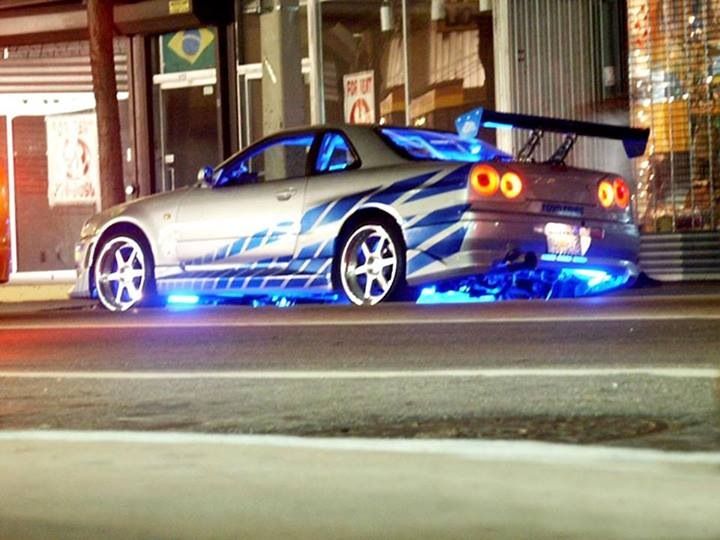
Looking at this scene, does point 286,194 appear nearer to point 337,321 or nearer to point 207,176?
point 207,176

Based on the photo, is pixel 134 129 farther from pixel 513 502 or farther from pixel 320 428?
pixel 513 502

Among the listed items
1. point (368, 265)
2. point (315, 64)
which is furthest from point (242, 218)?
point (315, 64)

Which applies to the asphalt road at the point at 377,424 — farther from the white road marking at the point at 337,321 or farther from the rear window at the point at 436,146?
the rear window at the point at 436,146

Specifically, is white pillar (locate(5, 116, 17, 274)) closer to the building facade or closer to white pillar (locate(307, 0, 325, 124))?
the building facade

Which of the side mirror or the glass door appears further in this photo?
the glass door

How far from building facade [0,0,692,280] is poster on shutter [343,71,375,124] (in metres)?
0.02

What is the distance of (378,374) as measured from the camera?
25.7 ft

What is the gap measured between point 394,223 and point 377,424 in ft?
16.2

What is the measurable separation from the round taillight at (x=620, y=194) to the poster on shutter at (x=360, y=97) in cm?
789

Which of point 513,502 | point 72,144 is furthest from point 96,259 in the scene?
point 72,144

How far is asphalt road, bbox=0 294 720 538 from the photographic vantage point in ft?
15.6

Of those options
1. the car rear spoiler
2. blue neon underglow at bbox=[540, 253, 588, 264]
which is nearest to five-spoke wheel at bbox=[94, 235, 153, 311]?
the car rear spoiler

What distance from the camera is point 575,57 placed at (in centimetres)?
1752

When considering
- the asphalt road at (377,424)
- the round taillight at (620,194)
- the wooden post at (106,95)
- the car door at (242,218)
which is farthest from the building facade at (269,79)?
the asphalt road at (377,424)
